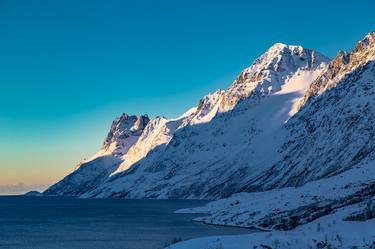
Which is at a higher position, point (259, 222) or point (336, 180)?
point (336, 180)

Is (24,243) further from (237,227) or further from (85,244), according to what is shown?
(237,227)

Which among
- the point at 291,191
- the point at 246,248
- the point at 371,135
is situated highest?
the point at 371,135

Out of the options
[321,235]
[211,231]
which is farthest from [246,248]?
[211,231]

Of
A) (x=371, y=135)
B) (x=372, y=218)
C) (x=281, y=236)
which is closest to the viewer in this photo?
(x=281, y=236)

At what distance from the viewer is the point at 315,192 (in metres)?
89.4

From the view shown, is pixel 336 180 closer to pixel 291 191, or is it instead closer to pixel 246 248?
pixel 291 191

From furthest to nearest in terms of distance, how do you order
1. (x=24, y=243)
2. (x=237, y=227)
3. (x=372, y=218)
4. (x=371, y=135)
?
(x=371, y=135), (x=237, y=227), (x=24, y=243), (x=372, y=218)

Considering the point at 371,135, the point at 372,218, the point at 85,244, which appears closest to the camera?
the point at 372,218

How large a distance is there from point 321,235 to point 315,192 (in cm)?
5362

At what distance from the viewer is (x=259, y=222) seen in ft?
297

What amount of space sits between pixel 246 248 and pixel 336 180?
203 feet

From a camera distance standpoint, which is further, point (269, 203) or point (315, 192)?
point (269, 203)

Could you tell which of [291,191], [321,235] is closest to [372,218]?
[321,235]

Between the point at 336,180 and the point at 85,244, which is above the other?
the point at 336,180
